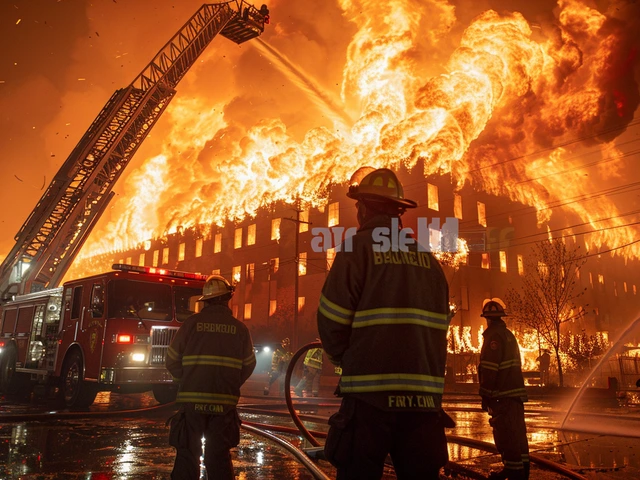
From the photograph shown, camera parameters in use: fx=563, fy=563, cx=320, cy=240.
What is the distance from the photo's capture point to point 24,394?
1433 centimetres

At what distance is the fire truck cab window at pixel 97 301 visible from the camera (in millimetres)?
10805

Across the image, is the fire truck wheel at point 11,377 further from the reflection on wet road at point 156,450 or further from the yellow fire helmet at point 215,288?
the yellow fire helmet at point 215,288

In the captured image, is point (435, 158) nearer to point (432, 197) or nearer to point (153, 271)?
point (432, 197)

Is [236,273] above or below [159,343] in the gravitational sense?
above

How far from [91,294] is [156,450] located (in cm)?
538

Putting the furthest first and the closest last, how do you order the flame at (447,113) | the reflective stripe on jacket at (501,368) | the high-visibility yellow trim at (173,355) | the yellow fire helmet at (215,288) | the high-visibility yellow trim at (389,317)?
the flame at (447,113)
the reflective stripe on jacket at (501,368)
the yellow fire helmet at (215,288)
the high-visibility yellow trim at (173,355)
the high-visibility yellow trim at (389,317)

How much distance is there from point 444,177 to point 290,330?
55.0 ft

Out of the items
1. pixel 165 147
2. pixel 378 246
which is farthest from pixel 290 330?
pixel 378 246

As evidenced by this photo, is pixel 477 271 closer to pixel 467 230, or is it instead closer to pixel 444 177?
pixel 467 230

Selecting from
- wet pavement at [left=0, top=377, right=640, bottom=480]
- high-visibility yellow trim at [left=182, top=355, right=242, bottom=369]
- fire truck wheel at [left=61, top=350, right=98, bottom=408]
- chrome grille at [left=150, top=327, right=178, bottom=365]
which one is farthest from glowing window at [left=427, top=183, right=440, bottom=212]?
high-visibility yellow trim at [left=182, top=355, right=242, bottom=369]

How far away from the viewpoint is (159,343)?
10.8 metres

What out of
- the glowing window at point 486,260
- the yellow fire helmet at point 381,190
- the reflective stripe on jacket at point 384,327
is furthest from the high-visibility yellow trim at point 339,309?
the glowing window at point 486,260

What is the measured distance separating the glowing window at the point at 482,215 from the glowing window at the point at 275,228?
1736cm

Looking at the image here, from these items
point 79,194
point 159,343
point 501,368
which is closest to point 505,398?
point 501,368
